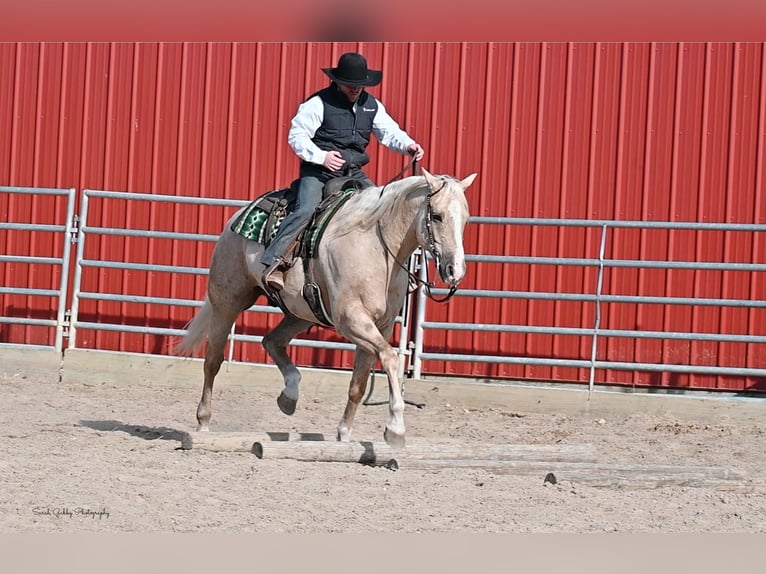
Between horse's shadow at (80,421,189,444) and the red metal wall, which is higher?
the red metal wall

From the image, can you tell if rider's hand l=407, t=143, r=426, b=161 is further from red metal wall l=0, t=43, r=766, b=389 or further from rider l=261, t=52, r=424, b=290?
red metal wall l=0, t=43, r=766, b=389

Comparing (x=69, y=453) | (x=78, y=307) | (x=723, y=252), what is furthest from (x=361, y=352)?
(x=78, y=307)

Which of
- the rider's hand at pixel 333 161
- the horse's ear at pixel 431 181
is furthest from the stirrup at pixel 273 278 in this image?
the horse's ear at pixel 431 181

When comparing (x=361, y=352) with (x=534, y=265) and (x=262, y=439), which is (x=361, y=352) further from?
(x=534, y=265)

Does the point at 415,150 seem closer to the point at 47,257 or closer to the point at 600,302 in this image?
the point at 600,302

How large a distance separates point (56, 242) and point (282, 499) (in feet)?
25.6

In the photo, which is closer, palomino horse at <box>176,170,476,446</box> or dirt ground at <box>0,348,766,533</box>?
dirt ground at <box>0,348,766,533</box>

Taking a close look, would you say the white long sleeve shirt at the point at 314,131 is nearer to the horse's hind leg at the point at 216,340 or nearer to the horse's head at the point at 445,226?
the horse's head at the point at 445,226

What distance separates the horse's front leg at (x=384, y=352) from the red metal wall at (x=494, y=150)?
4.20 m

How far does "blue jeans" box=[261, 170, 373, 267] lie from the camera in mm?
8727

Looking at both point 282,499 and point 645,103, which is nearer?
point 282,499

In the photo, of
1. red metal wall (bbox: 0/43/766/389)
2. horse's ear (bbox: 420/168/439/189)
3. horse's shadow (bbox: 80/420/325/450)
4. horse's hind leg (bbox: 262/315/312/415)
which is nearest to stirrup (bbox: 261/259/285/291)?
horse's hind leg (bbox: 262/315/312/415)

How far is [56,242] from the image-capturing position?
45.1ft

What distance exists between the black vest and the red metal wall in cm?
361
